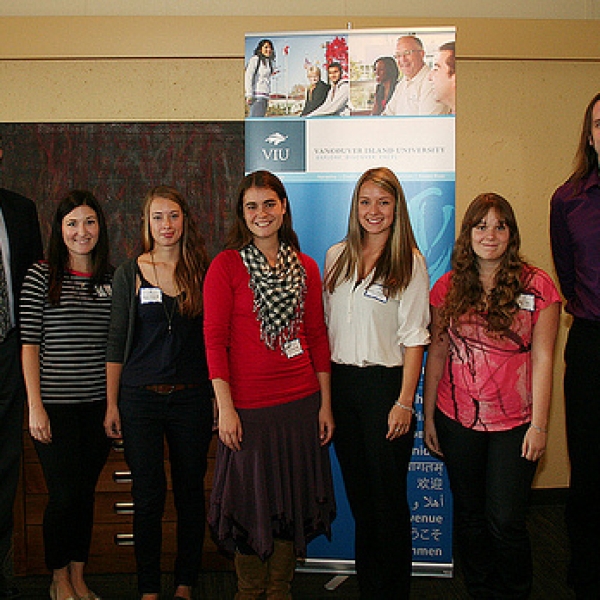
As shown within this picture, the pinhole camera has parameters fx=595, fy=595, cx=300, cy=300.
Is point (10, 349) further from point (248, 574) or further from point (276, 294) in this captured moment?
point (248, 574)

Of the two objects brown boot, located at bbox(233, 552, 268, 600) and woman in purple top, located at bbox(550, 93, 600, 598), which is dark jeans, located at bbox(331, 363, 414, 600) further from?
woman in purple top, located at bbox(550, 93, 600, 598)

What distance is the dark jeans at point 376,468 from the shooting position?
2115 millimetres

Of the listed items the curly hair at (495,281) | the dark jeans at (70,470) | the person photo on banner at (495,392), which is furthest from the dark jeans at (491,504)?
the dark jeans at (70,470)

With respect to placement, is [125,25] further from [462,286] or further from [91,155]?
[462,286]

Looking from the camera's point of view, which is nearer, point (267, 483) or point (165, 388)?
point (267, 483)

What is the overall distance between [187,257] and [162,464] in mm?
796

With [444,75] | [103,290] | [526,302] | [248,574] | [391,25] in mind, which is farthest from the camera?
[391,25]

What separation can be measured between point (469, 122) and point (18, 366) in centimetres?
288

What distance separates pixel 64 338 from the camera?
2.28 m

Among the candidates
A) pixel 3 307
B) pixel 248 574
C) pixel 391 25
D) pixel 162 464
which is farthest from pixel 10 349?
pixel 391 25

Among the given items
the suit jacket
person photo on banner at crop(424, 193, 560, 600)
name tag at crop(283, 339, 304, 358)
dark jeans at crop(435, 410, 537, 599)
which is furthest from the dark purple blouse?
the suit jacket

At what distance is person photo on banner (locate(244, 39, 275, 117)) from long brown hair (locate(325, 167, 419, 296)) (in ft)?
2.76

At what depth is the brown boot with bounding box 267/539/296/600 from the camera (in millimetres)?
2166

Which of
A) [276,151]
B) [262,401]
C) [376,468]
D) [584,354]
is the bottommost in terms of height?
[376,468]
